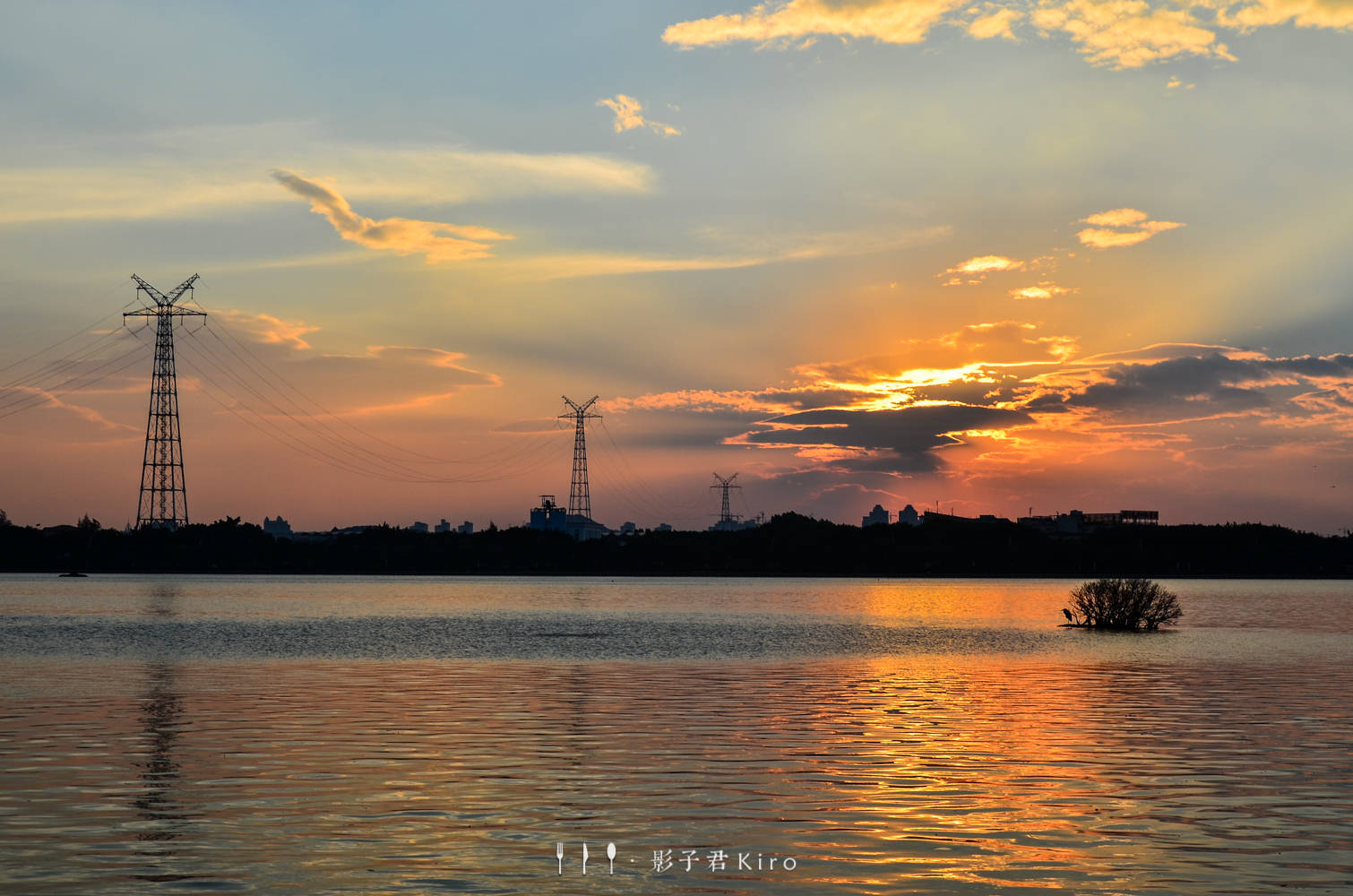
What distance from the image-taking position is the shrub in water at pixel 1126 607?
9594 centimetres

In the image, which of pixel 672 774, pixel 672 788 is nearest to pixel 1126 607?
pixel 672 774

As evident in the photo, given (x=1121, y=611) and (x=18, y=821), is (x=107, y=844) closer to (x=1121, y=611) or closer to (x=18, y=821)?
(x=18, y=821)

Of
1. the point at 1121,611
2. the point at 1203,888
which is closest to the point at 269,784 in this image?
the point at 1203,888

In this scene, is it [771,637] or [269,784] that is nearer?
[269,784]

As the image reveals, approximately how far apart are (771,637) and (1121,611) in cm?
3228

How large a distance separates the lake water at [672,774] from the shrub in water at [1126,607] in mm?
33130

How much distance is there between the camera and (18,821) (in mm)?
20359

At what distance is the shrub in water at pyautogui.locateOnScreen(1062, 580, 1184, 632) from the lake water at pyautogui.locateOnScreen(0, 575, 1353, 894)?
109 feet

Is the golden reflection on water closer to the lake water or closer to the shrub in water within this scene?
the lake water

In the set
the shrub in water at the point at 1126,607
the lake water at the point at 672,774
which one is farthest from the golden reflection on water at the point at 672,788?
the shrub in water at the point at 1126,607

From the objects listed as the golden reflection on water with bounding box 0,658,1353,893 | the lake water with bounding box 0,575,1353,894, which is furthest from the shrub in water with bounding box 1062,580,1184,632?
the golden reflection on water with bounding box 0,658,1353,893

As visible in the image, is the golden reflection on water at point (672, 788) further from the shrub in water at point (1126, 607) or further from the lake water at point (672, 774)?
the shrub in water at point (1126, 607)

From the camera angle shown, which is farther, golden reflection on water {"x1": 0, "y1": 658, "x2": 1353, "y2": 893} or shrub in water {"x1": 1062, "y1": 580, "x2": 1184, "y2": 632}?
shrub in water {"x1": 1062, "y1": 580, "x2": 1184, "y2": 632}

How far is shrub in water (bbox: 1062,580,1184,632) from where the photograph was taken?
95.9 metres
